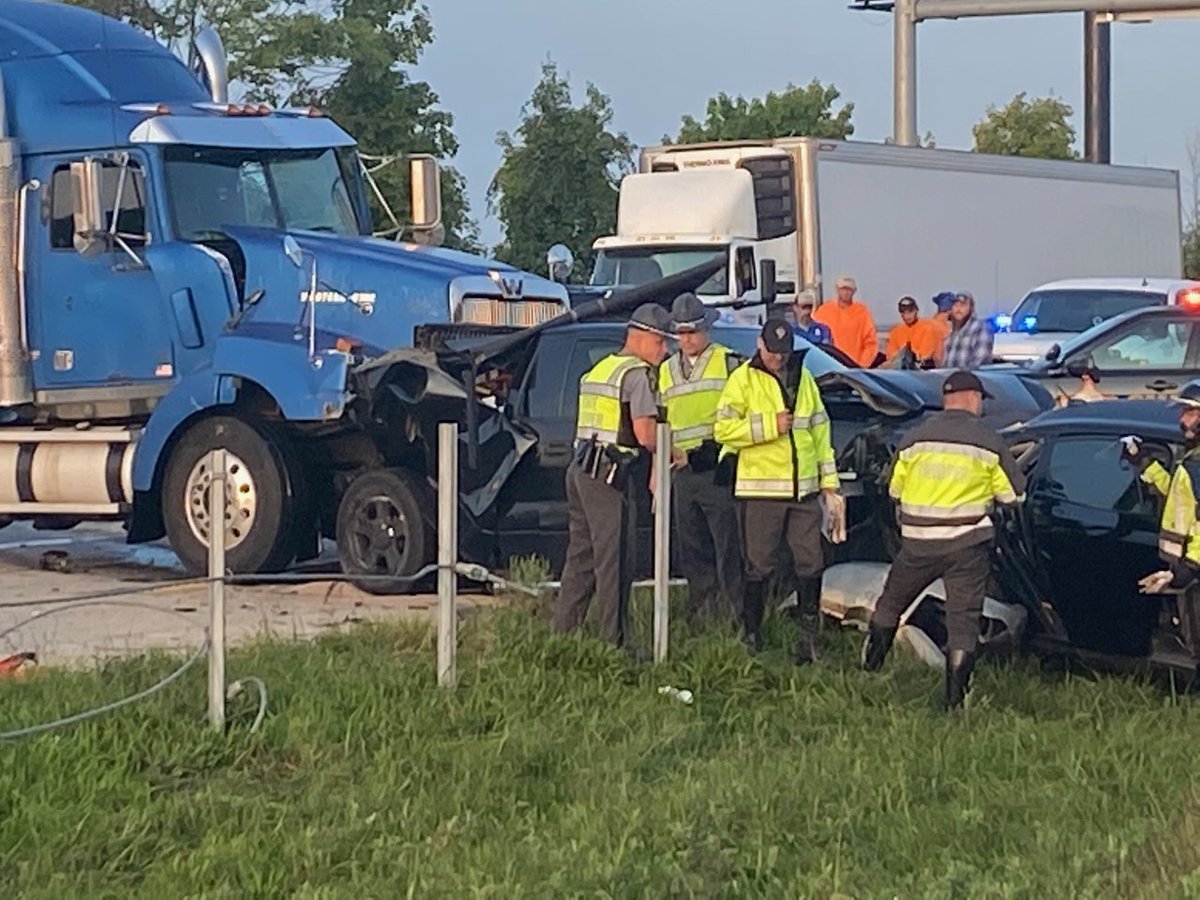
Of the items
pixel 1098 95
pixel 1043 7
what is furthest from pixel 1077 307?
pixel 1098 95

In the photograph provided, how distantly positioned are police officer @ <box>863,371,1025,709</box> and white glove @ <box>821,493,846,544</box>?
0.72 metres

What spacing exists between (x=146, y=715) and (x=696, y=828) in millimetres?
2475

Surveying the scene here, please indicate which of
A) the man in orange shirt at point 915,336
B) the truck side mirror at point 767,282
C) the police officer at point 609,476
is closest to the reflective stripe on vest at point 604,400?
the police officer at point 609,476

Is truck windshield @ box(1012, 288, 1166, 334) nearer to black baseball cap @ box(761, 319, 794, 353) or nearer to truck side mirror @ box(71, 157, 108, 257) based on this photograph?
truck side mirror @ box(71, 157, 108, 257)

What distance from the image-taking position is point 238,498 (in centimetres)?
1347

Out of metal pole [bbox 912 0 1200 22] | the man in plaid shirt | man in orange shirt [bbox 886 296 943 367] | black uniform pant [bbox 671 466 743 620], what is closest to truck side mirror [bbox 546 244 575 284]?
the man in plaid shirt

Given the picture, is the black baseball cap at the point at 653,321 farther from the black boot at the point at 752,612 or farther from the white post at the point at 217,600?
the white post at the point at 217,600

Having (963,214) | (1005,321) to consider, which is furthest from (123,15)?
(1005,321)

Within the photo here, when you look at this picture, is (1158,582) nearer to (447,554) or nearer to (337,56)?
(447,554)

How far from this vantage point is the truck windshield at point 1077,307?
22141 mm

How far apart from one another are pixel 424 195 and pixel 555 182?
26.3 meters

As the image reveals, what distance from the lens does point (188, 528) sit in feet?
45.1

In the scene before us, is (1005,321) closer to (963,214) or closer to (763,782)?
(963,214)

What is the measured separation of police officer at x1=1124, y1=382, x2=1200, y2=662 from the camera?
8.94 metres
